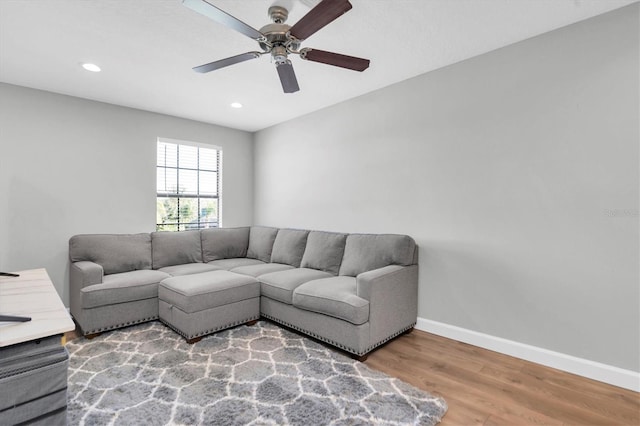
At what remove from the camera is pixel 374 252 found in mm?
3252

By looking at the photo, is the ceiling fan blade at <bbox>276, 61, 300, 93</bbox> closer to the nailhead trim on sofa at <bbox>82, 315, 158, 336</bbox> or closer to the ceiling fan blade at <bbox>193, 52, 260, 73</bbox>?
the ceiling fan blade at <bbox>193, 52, 260, 73</bbox>

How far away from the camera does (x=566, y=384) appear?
7.22ft

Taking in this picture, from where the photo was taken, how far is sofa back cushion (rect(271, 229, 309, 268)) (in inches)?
157

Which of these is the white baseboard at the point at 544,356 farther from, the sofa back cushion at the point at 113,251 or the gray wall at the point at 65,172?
the gray wall at the point at 65,172

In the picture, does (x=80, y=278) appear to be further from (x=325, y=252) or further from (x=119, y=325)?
(x=325, y=252)

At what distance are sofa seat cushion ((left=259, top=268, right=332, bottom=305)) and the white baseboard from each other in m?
1.24

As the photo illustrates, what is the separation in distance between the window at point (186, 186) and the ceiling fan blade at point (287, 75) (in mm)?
2774

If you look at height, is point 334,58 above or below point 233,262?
above

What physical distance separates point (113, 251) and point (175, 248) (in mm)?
680

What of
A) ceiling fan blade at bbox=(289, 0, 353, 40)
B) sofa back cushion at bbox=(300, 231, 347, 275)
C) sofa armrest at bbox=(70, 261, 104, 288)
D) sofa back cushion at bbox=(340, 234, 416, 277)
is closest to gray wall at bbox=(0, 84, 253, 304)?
sofa armrest at bbox=(70, 261, 104, 288)

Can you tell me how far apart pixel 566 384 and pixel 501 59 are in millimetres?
2518

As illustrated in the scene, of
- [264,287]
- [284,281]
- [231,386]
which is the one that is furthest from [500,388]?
[264,287]

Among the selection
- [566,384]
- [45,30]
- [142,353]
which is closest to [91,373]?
[142,353]

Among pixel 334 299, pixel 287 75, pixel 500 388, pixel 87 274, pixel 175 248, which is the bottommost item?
pixel 500 388
